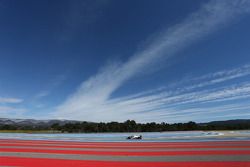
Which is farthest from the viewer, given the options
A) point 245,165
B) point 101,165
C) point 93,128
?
point 93,128

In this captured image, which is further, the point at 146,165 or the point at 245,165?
the point at 146,165

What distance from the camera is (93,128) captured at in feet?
251

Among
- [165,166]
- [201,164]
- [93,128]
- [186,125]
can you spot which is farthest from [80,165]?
[186,125]

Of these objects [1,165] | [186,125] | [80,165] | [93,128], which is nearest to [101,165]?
[80,165]

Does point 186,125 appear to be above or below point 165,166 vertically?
above

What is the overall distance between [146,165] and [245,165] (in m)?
3.59

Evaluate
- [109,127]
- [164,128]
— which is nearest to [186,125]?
[164,128]

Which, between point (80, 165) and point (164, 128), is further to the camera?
point (164, 128)

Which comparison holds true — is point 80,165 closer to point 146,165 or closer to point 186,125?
point 146,165

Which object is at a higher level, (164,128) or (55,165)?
(164,128)

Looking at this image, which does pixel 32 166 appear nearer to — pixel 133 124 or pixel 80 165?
pixel 80 165

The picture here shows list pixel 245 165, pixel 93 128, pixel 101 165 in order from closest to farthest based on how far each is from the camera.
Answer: pixel 245 165 < pixel 101 165 < pixel 93 128

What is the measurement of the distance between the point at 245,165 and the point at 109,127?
68859mm

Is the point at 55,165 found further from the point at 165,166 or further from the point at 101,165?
the point at 165,166
